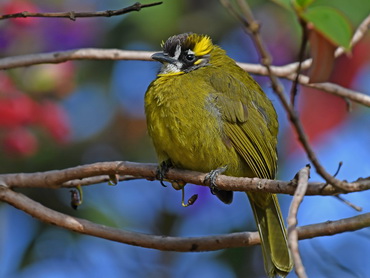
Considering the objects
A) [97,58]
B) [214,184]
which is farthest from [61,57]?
[214,184]

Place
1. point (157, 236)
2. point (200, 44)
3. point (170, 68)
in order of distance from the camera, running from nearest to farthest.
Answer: point (157, 236), point (170, 68), point (200, 44)

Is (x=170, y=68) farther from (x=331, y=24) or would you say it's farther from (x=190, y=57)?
(x=331, y=24)

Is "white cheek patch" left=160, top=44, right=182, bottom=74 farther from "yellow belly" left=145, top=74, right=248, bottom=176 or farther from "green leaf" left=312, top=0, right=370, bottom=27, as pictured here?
"green leaf" left=312, top=0, right=370, bottom=27

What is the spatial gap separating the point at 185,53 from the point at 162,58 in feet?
0.67

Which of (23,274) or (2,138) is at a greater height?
(2,138)

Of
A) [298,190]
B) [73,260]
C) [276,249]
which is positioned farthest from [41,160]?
[298,190]

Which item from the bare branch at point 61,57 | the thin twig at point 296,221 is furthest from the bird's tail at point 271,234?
the thin twig at point 296,221

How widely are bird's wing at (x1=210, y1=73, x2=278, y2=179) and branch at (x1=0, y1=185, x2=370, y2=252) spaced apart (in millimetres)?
529

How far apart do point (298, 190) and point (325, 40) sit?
35 cm

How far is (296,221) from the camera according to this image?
152 centimetres

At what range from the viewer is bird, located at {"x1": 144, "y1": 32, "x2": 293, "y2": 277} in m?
2.93

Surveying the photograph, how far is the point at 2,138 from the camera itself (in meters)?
3.50

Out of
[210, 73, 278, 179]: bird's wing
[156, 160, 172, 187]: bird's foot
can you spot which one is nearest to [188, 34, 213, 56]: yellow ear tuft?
[210, 73, 278, 179]: bird's wing

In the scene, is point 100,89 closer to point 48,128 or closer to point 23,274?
point 48,128
